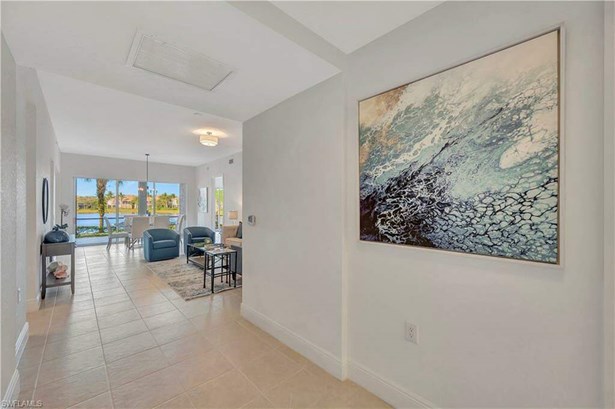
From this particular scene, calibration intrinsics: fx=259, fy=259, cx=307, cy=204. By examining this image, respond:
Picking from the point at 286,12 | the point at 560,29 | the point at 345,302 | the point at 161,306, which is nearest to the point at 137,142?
the point at 161,306

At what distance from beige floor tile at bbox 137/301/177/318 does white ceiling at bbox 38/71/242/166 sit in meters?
2.78

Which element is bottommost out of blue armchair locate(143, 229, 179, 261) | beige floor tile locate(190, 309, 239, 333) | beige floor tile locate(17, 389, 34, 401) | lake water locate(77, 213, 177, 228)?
beige floor tile locate(190, 309, 239, 333)

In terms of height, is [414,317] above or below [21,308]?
above

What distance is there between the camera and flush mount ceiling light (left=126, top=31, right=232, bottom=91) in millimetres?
1663

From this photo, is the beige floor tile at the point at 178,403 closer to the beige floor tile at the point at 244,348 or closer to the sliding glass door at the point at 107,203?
the beige floor tile at the point at 244,348

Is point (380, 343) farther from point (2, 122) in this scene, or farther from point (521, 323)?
point (2, 122)

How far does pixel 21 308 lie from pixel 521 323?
3.94 metres

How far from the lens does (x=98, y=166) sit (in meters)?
8.09

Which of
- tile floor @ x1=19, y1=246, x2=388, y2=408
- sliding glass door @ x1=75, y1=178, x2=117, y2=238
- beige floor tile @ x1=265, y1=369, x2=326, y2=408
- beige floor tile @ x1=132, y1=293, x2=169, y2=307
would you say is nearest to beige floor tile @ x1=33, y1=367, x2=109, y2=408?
tile floor @ x1=19, y1=246, x2=388, y2=408

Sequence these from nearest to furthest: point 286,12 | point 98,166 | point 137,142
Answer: point 286,12
point 137,142
point 98,166

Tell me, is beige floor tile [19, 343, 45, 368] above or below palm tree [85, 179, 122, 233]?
below

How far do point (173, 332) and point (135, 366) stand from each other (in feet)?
1.87

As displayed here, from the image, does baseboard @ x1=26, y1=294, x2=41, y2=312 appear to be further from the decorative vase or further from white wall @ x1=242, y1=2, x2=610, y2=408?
white wall @ x1=242, y1=2, x2=610, y2=408

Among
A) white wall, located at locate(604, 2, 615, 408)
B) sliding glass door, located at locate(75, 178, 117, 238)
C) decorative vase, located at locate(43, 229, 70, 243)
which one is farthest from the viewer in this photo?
sliding glass door, located at locate(75, 178, 117, 238)
